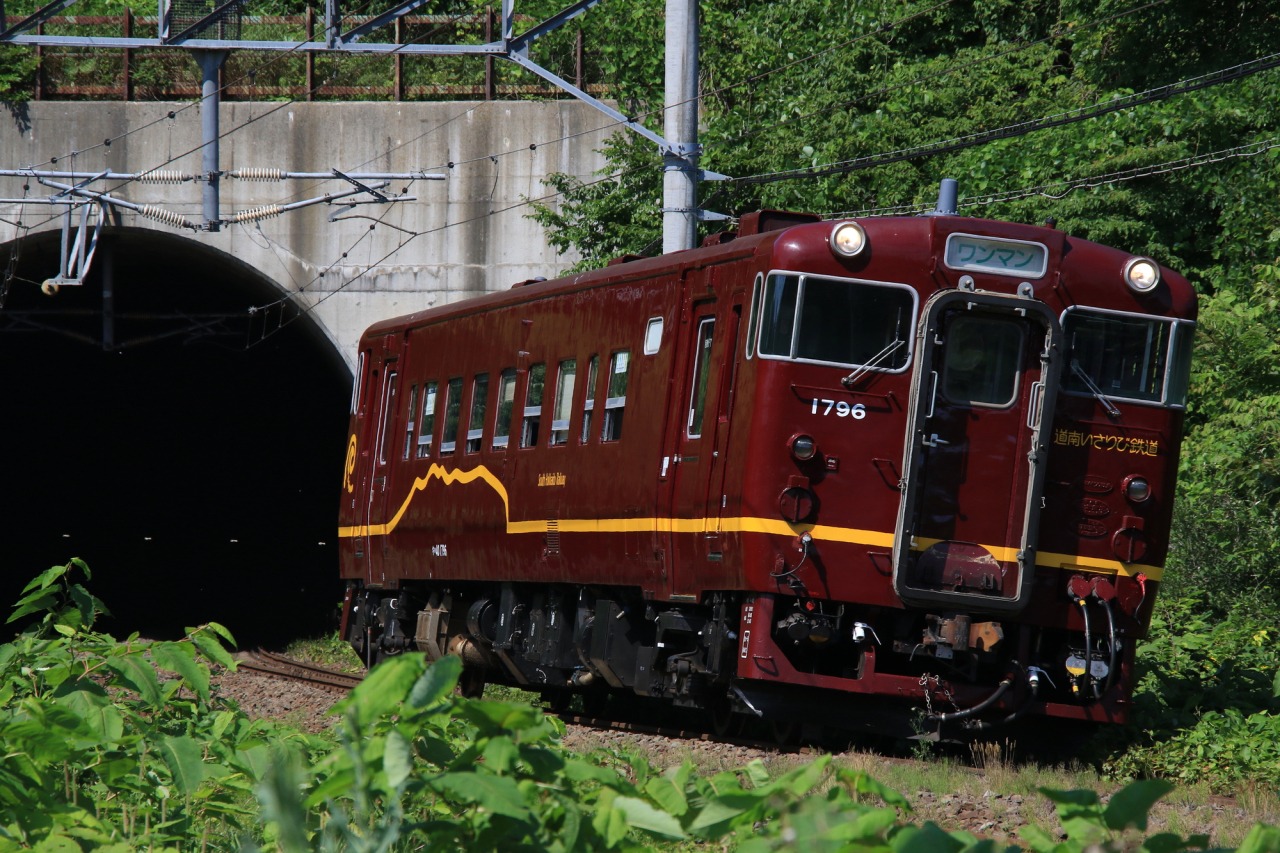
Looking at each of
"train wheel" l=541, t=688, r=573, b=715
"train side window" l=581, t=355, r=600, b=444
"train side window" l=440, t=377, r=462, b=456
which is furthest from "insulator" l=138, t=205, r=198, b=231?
"train side window" l=581, t=355, r=600, b=444

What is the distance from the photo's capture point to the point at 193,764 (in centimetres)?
596

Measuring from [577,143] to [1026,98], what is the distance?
6730mm

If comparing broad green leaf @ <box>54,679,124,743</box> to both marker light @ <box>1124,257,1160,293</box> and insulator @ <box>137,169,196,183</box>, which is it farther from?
insulator @ <box>137,169,196,183</box>

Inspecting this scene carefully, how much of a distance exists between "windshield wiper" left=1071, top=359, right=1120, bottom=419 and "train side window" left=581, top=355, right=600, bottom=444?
12.6 feet

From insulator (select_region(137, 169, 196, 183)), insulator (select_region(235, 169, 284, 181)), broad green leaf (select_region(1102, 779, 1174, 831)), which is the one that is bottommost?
broad green leaf (select_region(1102, 779, 1174, 831))

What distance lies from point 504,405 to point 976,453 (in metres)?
5.14

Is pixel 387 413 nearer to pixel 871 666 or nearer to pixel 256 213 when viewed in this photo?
pixel 256 213

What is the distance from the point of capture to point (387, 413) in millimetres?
17812

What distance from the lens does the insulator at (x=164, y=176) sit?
23.8 metres

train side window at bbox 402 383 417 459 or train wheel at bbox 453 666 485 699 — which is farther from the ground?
train side window at bbox 402 383 417 459

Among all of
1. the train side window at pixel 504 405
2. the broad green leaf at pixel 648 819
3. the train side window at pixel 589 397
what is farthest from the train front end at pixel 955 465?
the broad green leaf at pixel 648 819

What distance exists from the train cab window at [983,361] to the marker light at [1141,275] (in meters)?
0.89

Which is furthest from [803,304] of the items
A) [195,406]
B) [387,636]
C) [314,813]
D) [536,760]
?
[195,406]

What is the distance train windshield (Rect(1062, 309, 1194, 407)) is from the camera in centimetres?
1130
